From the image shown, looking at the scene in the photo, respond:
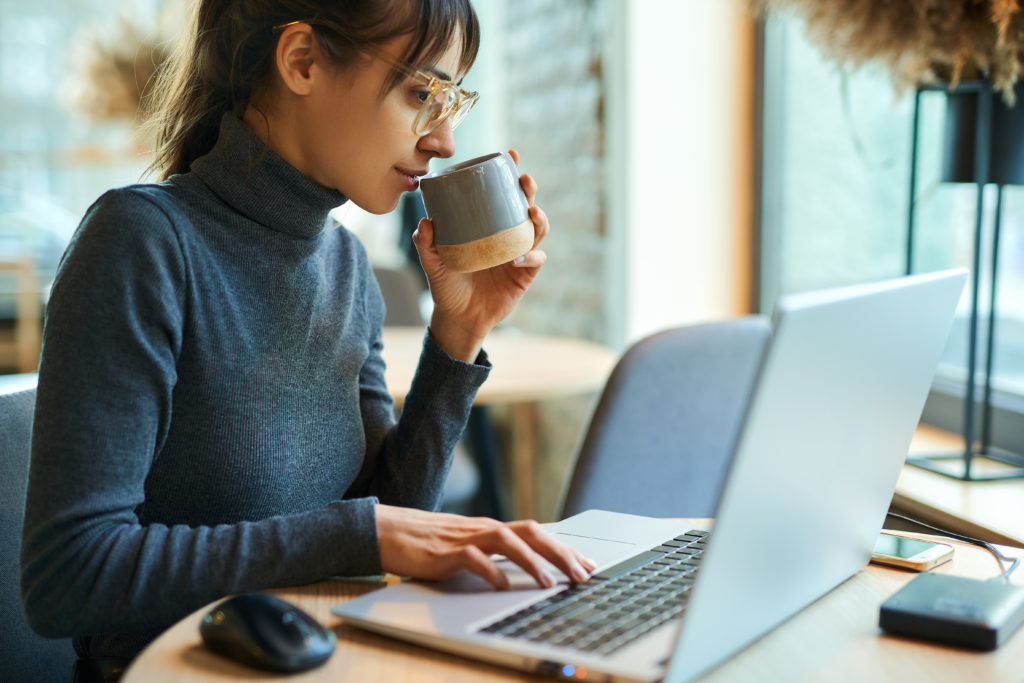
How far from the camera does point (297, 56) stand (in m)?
1.03

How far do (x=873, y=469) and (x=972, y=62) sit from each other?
2.60 feet

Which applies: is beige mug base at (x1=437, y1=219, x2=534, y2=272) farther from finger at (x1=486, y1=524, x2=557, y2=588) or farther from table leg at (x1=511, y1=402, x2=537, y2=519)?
table leg at (x1=511, y1=402, x2=537, y2=519)

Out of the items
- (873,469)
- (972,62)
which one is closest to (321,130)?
(873,469)

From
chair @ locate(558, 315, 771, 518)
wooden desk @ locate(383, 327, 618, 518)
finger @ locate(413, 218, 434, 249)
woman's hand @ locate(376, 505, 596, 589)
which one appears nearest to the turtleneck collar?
finger @ locate(413, 218, 434, 249)

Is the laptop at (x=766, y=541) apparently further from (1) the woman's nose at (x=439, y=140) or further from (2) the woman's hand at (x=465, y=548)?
(1) the woman's nose at (x=439, y=140)

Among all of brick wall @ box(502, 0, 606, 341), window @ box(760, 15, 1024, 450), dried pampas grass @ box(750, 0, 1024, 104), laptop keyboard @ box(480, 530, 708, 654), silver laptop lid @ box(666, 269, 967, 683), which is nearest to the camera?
silver laptop lid @ box(666, 269, 967, 683)

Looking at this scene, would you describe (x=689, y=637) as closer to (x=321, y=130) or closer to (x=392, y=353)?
(x=321, y=130)

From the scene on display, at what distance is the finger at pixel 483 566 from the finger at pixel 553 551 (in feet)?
0.12

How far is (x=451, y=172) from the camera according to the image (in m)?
1.06

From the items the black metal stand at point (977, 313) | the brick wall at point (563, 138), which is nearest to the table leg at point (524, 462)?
the brick wall at point (563, 138)

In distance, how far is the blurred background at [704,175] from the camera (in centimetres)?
188

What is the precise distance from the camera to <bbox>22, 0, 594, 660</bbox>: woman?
824mm

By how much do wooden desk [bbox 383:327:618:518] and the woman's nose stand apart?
69cm

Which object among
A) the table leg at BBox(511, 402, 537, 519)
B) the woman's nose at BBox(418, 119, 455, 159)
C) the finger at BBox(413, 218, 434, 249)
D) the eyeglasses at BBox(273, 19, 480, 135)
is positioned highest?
the eyeglasses at BBox(273, 19, 480, 135)
